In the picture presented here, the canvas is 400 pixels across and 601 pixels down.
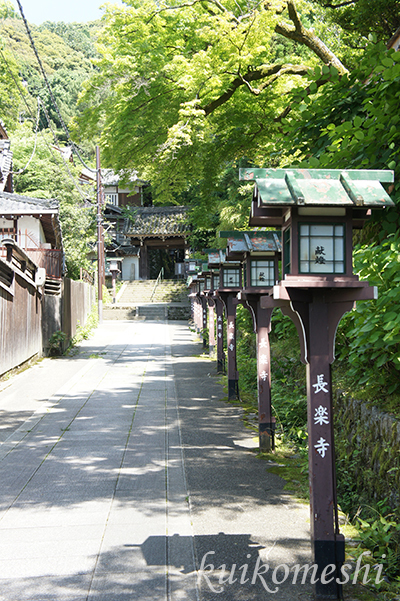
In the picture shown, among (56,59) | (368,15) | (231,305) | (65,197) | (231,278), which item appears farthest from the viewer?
(56,59)

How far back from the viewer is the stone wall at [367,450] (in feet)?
14.7

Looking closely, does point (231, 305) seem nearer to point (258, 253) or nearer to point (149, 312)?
point (258, 253)

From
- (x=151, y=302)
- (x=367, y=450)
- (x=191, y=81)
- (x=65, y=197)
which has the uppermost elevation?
Answer: (x=65, y=197)

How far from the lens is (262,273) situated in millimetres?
7508

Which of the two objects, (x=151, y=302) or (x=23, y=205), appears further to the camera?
(x=151, y=302)

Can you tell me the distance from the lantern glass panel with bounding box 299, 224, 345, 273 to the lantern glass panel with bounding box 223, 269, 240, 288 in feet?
22.4

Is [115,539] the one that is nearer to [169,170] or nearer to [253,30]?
[253,30]

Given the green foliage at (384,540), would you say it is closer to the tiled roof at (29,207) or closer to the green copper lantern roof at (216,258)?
the green copper lantern roof at (216,258)

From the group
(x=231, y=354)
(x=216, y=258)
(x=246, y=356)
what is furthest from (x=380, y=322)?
(x=246, y=356)

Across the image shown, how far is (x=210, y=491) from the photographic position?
5.50 m

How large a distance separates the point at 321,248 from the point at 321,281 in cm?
29

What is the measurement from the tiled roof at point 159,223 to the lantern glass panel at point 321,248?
133 feet

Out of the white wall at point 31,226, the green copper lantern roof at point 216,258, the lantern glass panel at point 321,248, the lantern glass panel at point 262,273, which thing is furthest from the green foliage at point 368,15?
the white wall at point 31,226

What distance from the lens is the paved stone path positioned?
3.76m
